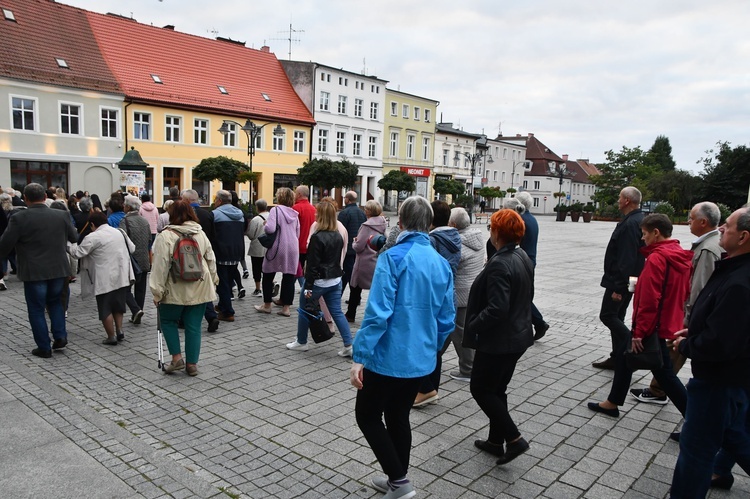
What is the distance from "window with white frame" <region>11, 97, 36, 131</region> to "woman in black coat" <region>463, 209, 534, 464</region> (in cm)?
3044

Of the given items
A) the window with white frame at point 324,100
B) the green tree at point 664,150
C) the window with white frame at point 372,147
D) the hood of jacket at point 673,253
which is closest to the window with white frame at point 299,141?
the window with white frame at point 324,100

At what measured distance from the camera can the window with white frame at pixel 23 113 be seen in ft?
90.1

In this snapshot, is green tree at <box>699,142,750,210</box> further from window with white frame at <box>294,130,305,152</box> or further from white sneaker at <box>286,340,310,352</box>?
white sneaker at <box>286,340,310,352</box>

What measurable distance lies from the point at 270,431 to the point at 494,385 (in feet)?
6.21

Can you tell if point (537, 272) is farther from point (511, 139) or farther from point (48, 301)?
point (511, 139)

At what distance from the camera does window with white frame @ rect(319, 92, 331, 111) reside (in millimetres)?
44875

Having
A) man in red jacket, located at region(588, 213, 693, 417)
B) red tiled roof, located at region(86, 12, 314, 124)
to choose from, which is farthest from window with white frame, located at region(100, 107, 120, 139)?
man in red jacket, located at region(588, 213, 693, 417)

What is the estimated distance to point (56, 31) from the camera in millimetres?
31062

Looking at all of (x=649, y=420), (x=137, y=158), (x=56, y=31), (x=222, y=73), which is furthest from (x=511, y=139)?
(x=649, y=420)

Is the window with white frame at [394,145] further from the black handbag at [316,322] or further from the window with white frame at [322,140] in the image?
the black handbag at [316,322]

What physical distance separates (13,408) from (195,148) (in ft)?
108

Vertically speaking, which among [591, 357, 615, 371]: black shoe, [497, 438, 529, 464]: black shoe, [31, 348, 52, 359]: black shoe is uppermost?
[497, 438, 529, 464]: black shoe

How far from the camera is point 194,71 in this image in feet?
124

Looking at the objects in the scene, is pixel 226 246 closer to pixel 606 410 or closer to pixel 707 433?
pixel 606 410
